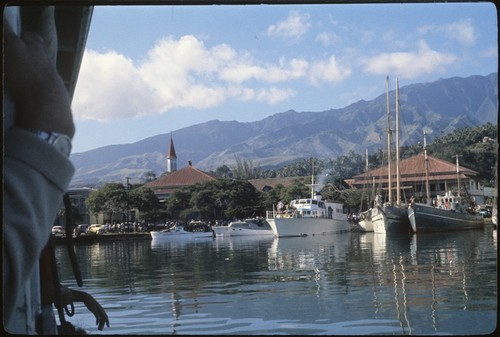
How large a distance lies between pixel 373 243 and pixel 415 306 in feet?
11.1

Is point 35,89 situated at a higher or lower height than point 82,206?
higher

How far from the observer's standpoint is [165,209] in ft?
7.46

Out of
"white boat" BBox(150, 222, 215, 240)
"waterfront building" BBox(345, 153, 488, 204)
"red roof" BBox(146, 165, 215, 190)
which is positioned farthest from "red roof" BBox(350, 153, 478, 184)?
"red roof" BBox(146, 165, 215, 190)

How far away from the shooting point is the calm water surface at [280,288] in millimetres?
2488

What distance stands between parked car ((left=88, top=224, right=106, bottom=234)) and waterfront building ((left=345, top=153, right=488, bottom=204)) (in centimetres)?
113

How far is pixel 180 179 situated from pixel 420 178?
1325 mm

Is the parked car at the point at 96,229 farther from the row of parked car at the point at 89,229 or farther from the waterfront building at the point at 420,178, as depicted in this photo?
the waterfront building at the point at 420,178

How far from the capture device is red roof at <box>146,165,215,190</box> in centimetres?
208

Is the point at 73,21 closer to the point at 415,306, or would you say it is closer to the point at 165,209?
the point at 165,209

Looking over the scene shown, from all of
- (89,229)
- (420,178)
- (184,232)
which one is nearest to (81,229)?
(89,229)

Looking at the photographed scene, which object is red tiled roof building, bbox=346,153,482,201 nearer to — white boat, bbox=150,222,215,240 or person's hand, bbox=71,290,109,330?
white boat, bbox=150,222,215,240

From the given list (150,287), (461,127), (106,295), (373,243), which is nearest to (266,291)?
(373,243)

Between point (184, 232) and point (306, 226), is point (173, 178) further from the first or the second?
point (306, 226)

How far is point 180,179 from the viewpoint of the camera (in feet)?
7.13
